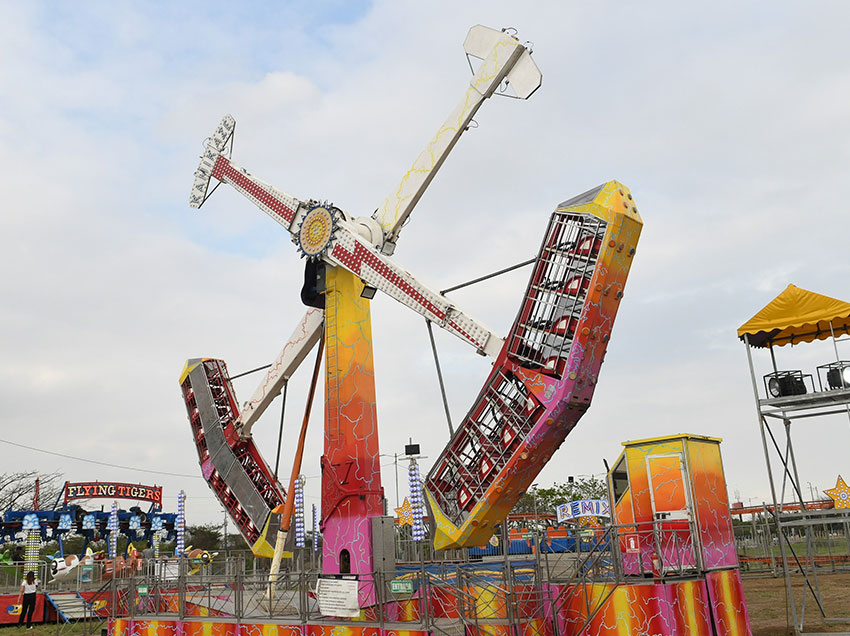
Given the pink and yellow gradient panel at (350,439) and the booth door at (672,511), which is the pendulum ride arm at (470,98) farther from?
the booth door at (672,511)

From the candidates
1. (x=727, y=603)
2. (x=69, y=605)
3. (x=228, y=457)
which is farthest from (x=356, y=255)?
(x=69, y=605)

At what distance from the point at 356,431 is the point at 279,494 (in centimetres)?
559

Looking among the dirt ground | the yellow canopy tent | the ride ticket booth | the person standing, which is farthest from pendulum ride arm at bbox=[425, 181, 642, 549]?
the person standing

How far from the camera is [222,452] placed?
22031 mm

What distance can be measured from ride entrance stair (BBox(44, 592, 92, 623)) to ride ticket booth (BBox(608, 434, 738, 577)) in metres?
18.4

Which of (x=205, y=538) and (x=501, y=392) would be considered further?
(x=205, y=538)

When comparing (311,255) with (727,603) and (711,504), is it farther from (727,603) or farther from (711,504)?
(727,603)

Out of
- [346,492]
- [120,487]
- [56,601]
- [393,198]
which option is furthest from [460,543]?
[120,487]

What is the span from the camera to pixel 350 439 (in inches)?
652

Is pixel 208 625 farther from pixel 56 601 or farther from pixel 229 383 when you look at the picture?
pixel 56 601

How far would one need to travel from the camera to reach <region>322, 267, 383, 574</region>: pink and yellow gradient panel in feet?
53.2

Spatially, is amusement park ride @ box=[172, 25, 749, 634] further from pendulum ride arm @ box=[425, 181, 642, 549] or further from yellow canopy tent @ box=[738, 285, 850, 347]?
yellow canopy tent @ box=[738, 285, 850, 347]

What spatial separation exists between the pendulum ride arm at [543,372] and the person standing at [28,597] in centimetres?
1556

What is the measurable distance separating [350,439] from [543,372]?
5111 mm
